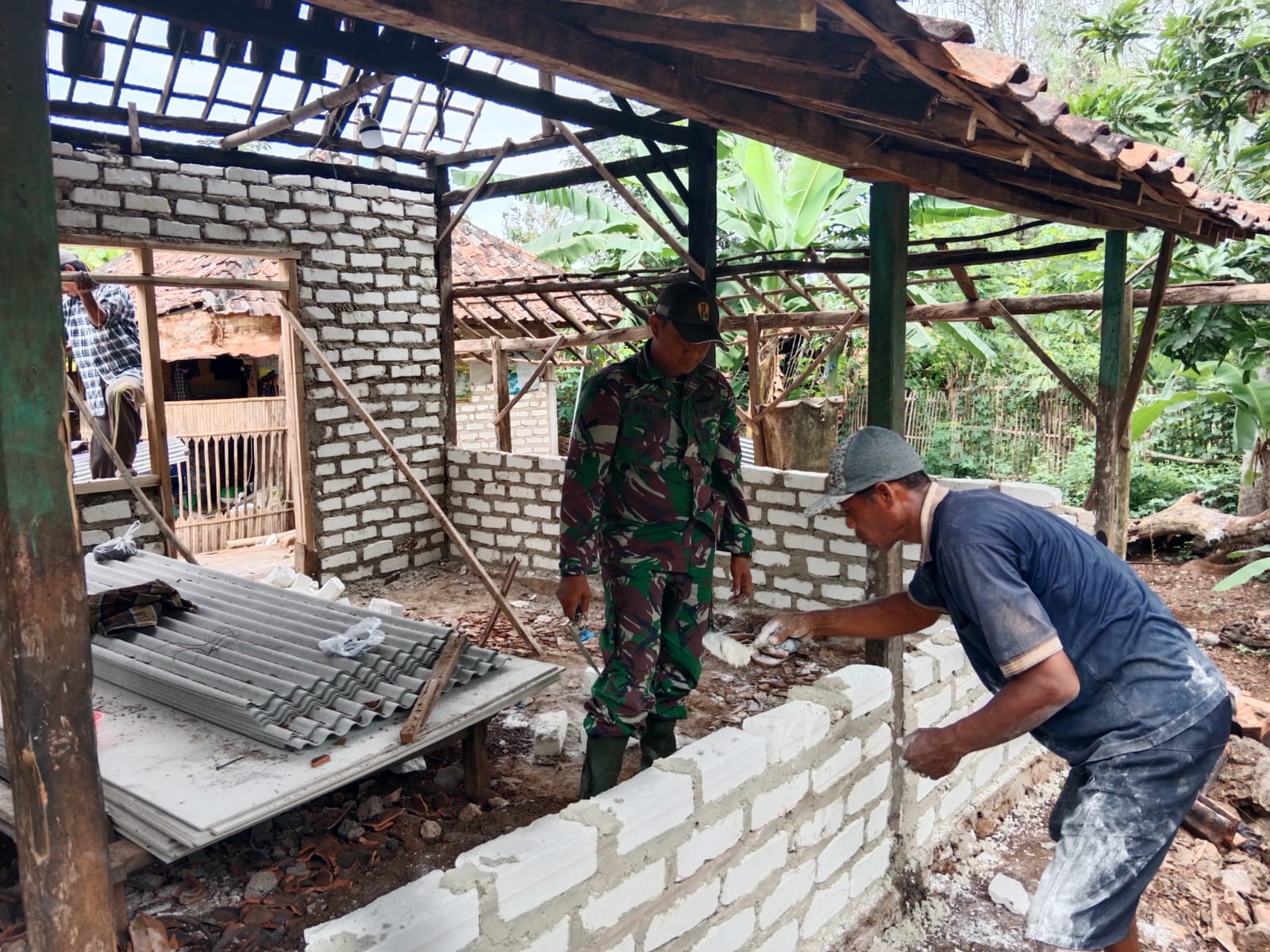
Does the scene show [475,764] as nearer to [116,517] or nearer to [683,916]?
[683,916]

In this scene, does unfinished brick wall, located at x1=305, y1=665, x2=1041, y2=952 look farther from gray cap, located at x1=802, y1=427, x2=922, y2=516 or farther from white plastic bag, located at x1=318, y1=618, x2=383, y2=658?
white plastic bag, located at x1=318, y1=618, x2=383, y2=658

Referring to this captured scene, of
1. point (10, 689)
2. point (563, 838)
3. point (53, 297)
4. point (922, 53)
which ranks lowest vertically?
point (563, 838)

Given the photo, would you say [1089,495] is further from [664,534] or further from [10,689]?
[10,689]

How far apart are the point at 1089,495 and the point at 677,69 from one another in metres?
5.10

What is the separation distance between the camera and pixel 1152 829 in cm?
219

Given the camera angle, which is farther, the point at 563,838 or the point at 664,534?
the point at 664,534

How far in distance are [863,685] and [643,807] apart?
1.12 metres

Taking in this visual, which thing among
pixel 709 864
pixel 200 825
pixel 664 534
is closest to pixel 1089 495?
pixel 664 534

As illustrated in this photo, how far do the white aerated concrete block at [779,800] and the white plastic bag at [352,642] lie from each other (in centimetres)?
195

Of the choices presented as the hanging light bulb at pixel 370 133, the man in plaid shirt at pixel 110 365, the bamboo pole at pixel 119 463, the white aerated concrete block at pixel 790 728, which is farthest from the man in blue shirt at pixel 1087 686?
the man in plaid shirt at pixel 110 365

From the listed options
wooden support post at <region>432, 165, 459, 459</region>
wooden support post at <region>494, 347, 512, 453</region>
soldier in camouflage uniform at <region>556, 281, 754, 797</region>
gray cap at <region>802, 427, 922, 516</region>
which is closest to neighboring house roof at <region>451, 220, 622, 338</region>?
wooden support post at <region>494, 347, 512, 453</region>

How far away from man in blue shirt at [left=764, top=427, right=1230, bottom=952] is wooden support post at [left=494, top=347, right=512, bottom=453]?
246 inches

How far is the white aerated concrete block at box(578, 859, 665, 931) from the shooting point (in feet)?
6.75

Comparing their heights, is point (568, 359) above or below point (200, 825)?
above
